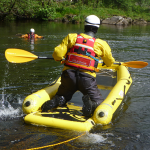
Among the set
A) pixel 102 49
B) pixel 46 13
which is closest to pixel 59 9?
pixel 46 13

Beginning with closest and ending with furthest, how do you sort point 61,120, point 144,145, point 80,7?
point 144,145 → point 61,120 → point 80,7

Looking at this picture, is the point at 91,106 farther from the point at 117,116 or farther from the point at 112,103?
the point at 117,116

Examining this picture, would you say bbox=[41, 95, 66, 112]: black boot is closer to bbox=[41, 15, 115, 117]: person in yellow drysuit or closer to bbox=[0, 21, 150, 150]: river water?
bbox=[41, 15, 115, 117]: person in yellow drysuit

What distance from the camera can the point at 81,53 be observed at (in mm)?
3117

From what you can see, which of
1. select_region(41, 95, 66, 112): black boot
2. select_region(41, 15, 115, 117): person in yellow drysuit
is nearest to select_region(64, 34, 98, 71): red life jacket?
select_region(41, 15, 115, 117): person in yellow drysuit

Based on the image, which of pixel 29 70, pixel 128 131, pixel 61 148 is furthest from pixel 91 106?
pixel 29 70

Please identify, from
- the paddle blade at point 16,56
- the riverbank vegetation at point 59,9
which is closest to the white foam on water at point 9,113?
the paddle blade at point 16,56

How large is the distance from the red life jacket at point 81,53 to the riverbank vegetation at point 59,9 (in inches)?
825

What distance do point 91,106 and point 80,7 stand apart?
97.0 ft

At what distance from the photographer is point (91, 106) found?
10.2 feet

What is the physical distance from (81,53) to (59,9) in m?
28.7

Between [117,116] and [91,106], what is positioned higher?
[91,106]

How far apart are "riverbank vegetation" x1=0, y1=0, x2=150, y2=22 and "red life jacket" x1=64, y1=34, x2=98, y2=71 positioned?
68.8ft

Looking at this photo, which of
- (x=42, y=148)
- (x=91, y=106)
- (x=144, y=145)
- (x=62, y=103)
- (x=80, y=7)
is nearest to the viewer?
(x=42, y=148)
